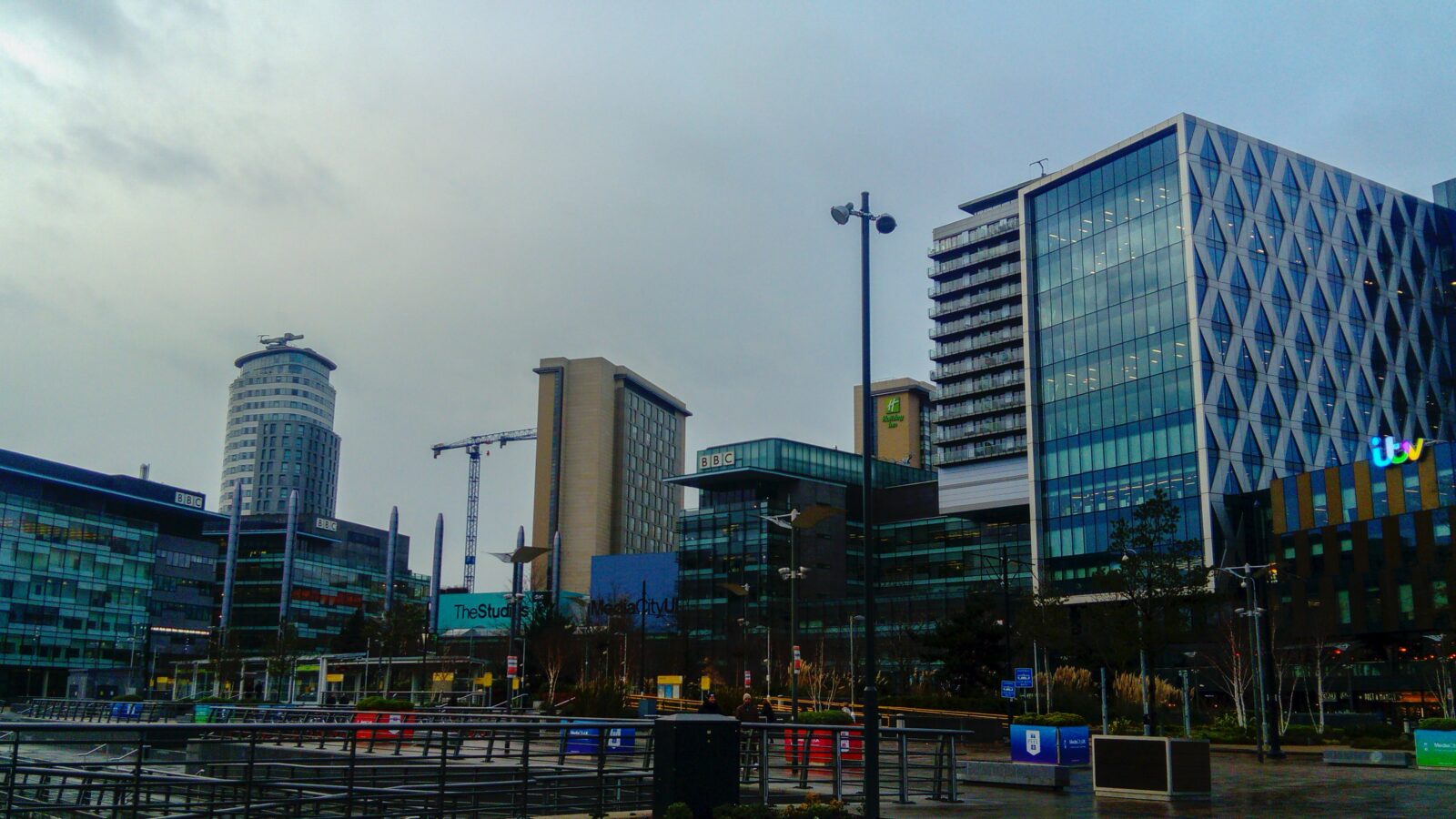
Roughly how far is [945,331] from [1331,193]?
43.5m

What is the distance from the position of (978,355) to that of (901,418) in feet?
172

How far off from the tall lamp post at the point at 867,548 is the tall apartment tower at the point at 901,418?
533 ft

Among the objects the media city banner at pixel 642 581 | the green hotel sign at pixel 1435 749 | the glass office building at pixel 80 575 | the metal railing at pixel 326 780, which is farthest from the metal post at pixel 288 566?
the metal railing at pixel 326 780

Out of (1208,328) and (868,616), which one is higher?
(1208,328)

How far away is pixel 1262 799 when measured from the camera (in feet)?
73.7

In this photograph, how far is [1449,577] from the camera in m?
62.6

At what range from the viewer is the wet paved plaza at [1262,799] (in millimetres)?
19594

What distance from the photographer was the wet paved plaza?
1959 cm

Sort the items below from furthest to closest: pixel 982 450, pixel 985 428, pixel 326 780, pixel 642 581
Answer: pixel 642 581
pixel 985 428
pixel 982 450
pixel 326 780

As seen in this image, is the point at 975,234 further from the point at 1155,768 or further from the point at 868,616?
the point at 868,616

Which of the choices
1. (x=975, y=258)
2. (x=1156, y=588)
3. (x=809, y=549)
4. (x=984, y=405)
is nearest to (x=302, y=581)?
(x=809, y=549)

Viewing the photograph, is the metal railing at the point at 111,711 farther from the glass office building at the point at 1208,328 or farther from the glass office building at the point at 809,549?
the glass office building at the point at 1208,328

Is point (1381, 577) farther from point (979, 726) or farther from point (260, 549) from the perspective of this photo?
point (260, 549)

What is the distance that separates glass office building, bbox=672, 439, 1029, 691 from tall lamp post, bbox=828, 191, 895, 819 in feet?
297
